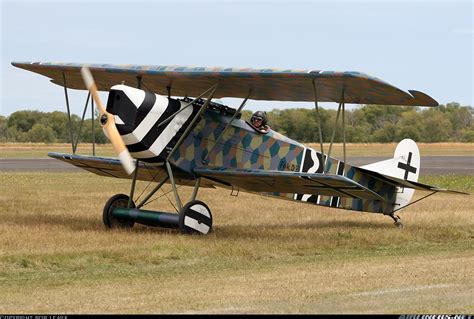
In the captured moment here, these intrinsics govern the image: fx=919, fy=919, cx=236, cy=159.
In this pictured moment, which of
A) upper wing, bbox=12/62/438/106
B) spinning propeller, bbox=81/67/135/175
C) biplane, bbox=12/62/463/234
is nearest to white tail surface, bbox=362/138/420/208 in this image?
biplane, bbox=12/62/463/234

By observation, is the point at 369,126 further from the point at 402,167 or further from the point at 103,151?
the point at 402,167

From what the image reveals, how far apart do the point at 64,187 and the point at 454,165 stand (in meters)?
24.7

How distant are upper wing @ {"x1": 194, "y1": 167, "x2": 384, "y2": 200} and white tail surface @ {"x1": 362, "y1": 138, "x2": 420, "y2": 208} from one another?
340 centimetres

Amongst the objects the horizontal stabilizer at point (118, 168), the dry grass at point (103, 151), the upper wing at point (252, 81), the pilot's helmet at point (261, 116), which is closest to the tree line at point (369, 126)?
the dry grass at point (103, 151)

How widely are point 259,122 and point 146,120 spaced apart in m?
2.67

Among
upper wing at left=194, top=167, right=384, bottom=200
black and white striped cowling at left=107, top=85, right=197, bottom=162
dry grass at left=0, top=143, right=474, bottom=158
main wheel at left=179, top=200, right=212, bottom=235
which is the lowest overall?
dry grass at left=0, top=143, right=474, bottom=158

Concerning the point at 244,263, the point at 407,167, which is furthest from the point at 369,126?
the point at 244,263

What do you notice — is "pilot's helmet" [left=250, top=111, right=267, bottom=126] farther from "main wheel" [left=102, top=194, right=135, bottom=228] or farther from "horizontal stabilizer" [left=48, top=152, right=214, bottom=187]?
"main wheel" [left=102, top=194, right=135, bottom=228]

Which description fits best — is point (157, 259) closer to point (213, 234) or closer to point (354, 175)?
point (213, 234)

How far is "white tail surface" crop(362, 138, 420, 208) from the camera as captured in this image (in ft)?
64.3

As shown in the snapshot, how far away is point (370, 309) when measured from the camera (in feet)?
31.6

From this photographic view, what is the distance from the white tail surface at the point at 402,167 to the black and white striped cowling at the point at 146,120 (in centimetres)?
521

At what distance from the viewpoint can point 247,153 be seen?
679 inches

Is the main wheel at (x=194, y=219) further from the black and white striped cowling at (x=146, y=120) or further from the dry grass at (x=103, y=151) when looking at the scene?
the dry grass at (x=103, y=151)
